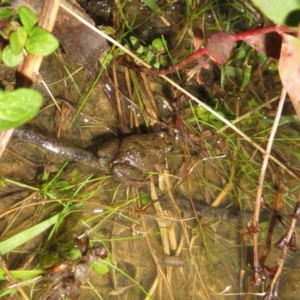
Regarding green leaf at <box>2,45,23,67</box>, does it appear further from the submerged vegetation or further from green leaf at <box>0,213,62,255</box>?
green leaf at <box>0,213,62,255</box>

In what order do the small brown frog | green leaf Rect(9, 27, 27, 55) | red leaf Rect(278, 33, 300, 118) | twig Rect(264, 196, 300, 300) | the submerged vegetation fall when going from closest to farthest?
red leaf Rect(278, 33, 300, 118) < green leaf Rect(9, 27, 27, 55) < twig Rect(264, 196, 300, 300) < the submerged vegetation < the small brown frog

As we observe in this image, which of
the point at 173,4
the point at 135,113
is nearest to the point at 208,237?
the point at 135,113

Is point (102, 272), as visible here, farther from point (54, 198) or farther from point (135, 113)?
point (135, 113)

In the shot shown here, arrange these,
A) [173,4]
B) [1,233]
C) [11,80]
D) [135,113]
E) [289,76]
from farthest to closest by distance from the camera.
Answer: [173,4], [135,113], [11,80], [1,233], [289,76]

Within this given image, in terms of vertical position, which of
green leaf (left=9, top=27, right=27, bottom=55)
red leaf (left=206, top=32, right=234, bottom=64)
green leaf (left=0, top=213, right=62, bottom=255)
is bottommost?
green leaf (left=0, top=213, right=62, bottom=255)

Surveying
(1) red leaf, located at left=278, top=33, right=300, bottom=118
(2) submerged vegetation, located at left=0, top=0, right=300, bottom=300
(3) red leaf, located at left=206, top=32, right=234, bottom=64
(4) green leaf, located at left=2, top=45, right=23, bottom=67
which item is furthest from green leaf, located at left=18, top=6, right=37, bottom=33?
(1) red leaf, located at left=278, top=33, right=300, bottom=118

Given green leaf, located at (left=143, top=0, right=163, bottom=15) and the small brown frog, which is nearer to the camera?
the small brown frog
